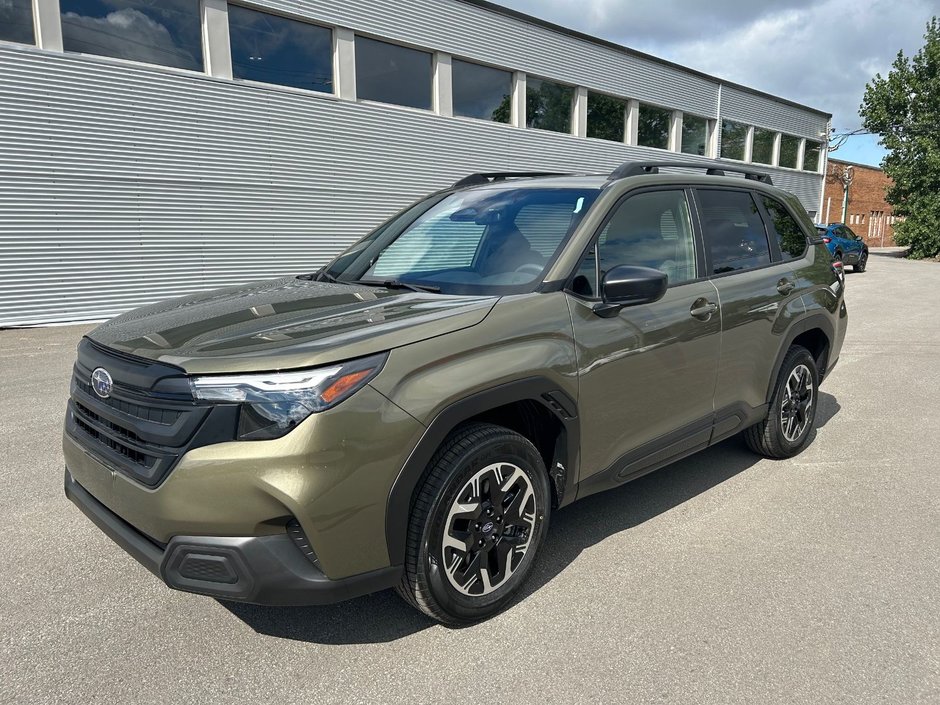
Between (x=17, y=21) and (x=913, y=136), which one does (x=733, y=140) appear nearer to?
(x=913, y=136)

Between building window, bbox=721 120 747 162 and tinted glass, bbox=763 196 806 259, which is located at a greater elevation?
building window, bbox=721 120 747 162

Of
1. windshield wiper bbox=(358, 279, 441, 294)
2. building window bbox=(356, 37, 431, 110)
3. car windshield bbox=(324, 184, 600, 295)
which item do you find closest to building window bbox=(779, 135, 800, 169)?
building window bbox=(356, 37, 431, 110)

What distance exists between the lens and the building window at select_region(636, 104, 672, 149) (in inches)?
860

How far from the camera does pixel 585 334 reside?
297 centimetres

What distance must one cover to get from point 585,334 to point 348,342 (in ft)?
3.72

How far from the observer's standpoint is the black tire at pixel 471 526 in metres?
2.47

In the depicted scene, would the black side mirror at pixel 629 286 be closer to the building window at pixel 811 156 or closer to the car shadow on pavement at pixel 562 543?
the car shadow on pavement at pixel 562 543

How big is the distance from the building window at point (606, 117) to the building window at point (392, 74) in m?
6.16

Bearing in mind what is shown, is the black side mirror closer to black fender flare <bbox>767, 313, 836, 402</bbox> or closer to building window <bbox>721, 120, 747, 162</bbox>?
black fender flare <bbox>767, 313, 836, 402</bbox>

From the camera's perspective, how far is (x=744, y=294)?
3.91m

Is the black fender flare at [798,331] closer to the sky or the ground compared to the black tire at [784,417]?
closer to the sky

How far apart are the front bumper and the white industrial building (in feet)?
34.7

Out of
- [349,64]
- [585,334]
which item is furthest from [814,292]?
[349,64]

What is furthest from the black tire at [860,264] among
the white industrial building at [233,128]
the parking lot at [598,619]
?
the parking lot at [598,619]
